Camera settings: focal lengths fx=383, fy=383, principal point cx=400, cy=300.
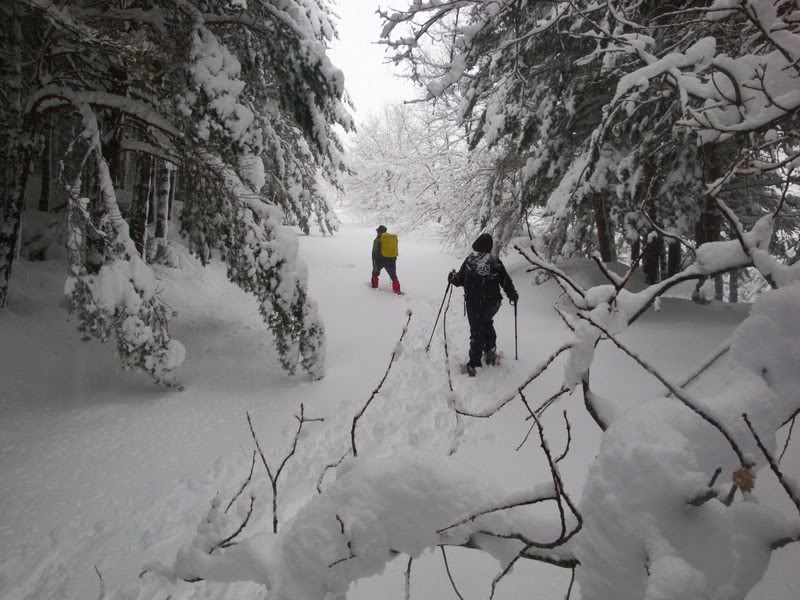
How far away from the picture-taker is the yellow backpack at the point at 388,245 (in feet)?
32.9

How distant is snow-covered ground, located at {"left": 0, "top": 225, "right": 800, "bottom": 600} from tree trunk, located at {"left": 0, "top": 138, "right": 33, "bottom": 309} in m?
0.94

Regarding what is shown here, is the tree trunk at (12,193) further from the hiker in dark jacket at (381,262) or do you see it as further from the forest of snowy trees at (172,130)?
the hiker in dark jacket at (381,262)

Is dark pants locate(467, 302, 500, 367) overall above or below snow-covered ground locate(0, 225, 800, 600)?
above

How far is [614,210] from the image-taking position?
6.42 metres

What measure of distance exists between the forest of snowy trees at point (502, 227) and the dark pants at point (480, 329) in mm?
674

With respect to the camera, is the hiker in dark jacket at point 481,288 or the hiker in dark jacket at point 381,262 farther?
the hiker in dark jacket at point 381,262

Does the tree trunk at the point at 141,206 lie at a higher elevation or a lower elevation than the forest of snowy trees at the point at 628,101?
lower

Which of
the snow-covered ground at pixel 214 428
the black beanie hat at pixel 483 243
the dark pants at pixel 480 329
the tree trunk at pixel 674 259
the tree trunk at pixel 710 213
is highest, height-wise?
the tree trunk at pixel 710 213

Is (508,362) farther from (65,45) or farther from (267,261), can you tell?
(65,45)

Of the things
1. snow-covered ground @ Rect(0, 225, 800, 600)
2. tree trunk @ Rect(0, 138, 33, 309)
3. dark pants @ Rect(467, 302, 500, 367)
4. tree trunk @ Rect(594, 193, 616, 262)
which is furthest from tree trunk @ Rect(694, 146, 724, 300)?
tree trunk @ Rect(0, 138, 33, 309)

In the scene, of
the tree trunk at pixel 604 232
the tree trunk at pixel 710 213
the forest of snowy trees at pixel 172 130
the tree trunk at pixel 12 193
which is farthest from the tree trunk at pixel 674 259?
the tree trunk at pixel 12 193

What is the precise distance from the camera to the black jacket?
515 cm

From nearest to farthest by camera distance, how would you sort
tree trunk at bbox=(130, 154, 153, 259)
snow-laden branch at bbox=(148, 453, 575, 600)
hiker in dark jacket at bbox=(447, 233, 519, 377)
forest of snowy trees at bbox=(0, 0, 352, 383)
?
snow-laden branch at bbox=(148, 453, 575, 600) < forest of snowy trees at bbox=(0, 0, 352, 383) < hiker in dark jacket at bbox=(447, 233, 519, 377) < tree trunk at bbox=(130, 154, 153, 259)

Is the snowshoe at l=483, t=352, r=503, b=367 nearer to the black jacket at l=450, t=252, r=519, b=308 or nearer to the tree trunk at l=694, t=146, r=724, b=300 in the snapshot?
the black jacket at l=450, t=252, r=519, b=308
